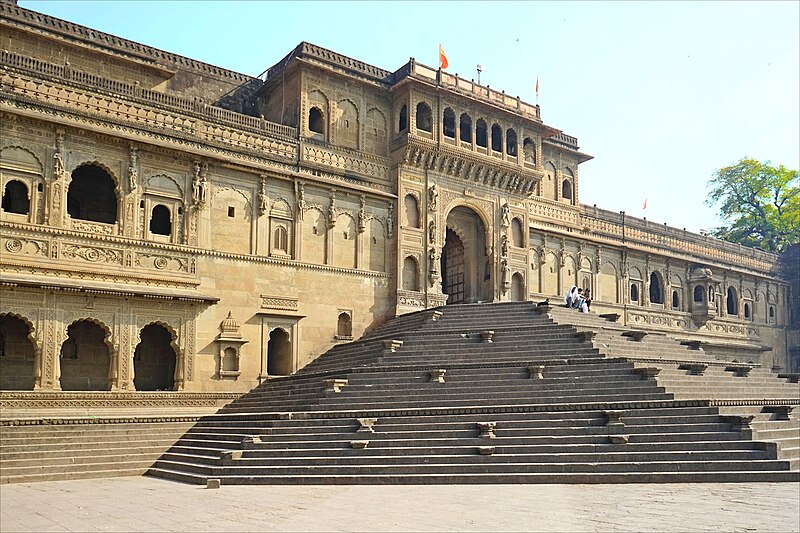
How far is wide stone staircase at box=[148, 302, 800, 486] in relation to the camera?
15406 millimetres

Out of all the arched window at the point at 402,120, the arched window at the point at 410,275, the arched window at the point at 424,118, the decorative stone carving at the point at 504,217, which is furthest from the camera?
the decorative stone carving at the point at 504,217

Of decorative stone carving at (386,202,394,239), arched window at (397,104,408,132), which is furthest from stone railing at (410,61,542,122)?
decorative stone carving at (386,202,394,239)

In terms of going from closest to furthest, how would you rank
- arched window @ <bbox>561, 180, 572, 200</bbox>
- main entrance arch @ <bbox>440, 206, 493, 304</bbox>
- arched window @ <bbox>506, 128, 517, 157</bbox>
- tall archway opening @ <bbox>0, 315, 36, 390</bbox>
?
tall archway opening @ <bbox>0, 315, 36, 390</bbox>, main entrance arch @ <bbox>440, 206, 493, 304</bbox>, arched window @ <bbox>506, 128, 517, 157</bbox>, arched window @ <bbox>561, 180, 572, 200</bbox>

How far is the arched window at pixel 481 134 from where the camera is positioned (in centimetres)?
3088

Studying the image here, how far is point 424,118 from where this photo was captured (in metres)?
29.8

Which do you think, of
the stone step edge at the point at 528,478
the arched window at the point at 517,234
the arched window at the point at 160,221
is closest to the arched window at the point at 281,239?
the arched window at the point at 160,221

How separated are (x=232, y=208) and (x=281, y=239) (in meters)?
1.99

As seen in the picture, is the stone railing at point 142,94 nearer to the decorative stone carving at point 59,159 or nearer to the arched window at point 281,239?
the decorative stone carving at point 59,159

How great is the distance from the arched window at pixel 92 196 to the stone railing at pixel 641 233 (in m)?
18.0

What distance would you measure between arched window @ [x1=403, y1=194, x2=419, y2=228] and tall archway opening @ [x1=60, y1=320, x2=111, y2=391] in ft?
37.7

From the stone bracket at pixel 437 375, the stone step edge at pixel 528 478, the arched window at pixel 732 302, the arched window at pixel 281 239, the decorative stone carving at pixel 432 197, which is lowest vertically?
the stone step edge at pixel 528 478

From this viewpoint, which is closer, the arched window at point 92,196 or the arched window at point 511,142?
the arched window at point 92,196

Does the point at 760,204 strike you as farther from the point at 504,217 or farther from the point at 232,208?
the point at 232,208

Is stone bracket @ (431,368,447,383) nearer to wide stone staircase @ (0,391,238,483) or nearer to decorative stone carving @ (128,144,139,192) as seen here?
wide stone staircase @ (0,391,238,483)
